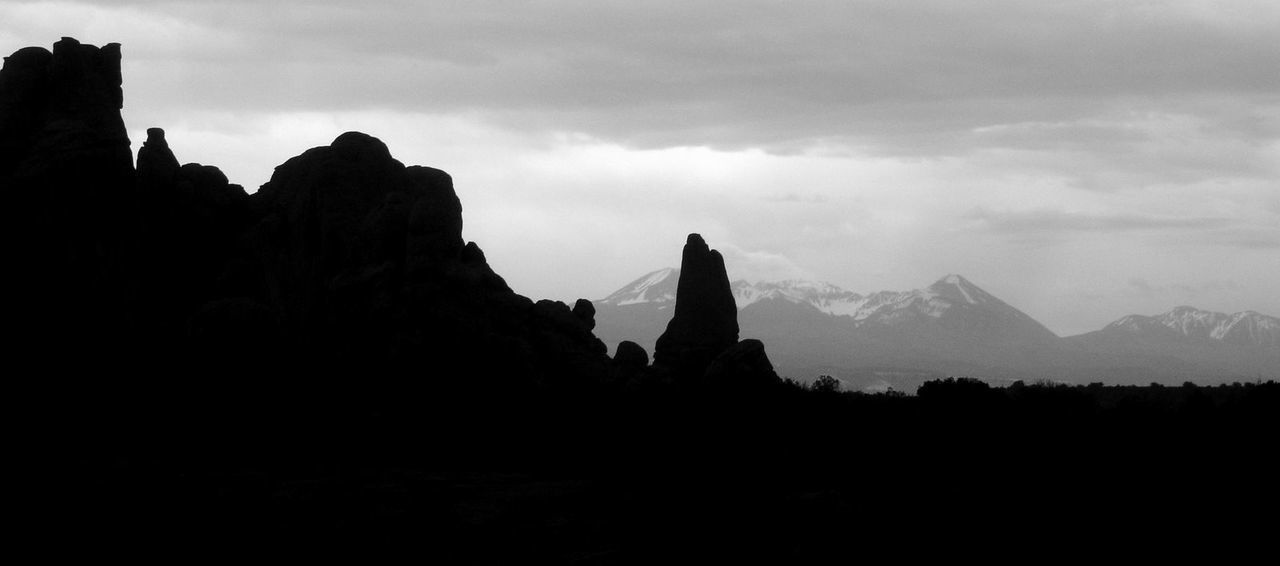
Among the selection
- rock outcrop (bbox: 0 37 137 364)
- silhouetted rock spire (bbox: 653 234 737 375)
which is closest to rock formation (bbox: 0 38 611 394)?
rock outcrop (bbox: 0 37 137 364)

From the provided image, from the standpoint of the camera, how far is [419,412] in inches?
2793

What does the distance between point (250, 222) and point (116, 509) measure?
62260mm

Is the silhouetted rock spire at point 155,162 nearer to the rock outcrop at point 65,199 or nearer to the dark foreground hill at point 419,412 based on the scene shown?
the dark foreground hill at point 419,412

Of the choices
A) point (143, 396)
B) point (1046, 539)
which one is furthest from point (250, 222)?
point (1046, 539)

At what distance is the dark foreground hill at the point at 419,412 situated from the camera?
36.4 m

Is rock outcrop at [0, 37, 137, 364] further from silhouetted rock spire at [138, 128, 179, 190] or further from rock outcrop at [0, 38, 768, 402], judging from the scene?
silhouetted rock spire at [138, 128, 179, 190]

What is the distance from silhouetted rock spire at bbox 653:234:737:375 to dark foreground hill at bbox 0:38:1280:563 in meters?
0.24

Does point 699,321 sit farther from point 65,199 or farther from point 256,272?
point 65,199

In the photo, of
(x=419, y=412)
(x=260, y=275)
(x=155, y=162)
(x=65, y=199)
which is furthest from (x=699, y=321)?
(x=65, y=199)

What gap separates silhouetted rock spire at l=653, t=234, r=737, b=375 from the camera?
4003 inches

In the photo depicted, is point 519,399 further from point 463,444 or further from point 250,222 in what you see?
point 250,222

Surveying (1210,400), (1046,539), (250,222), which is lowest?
(1046,539)

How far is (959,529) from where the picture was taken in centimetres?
3709

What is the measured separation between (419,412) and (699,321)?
35801 mm
